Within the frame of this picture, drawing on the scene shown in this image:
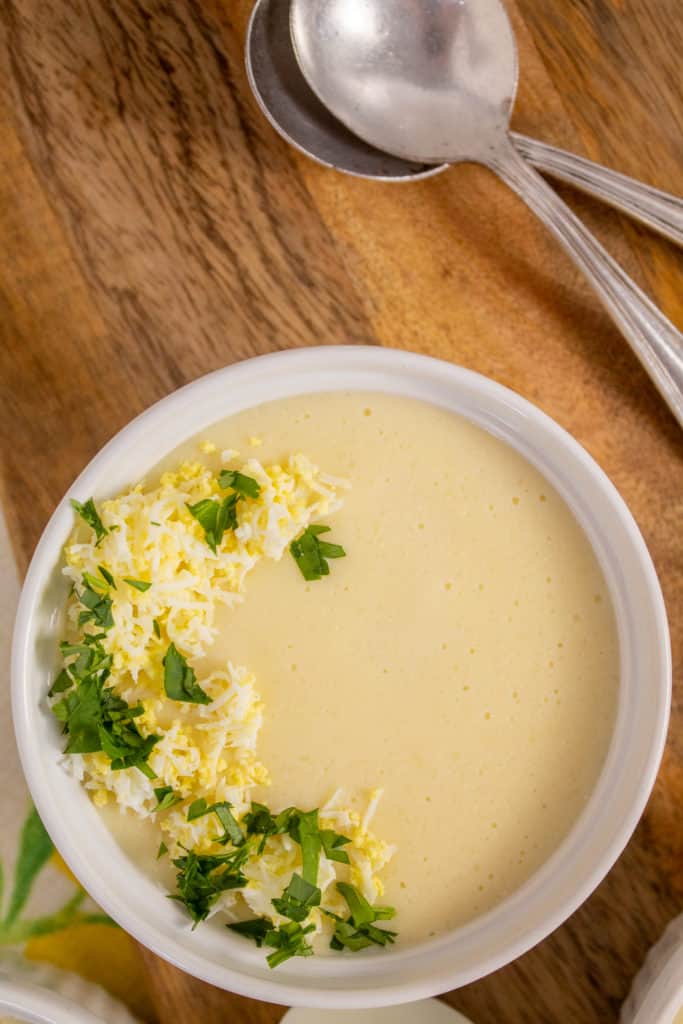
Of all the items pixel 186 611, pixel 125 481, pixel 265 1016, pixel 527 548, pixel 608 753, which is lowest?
pixel 265 1016

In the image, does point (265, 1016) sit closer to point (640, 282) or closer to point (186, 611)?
point (186, 611)

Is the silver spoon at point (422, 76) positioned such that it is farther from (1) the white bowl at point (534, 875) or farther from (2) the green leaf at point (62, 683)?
(2) the green leaf at point (62, 683)

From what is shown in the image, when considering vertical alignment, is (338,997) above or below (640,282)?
below

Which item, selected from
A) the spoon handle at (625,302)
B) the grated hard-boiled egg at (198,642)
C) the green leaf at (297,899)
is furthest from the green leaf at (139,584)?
the spoon handle at (625,302)

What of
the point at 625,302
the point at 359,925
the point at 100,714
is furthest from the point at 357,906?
the point at 625,302

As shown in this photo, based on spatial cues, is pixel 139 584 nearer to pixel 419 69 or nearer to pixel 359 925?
pixel 359 925

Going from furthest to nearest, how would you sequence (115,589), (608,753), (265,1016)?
(265,1016)
(608,753)
(115,589)

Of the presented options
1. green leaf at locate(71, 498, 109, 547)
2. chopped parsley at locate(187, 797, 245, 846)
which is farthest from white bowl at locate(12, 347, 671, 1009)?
chopped parsley at locate(187, 797, 245, 846)

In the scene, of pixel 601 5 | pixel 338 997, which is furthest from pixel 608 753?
pixel 601 5
